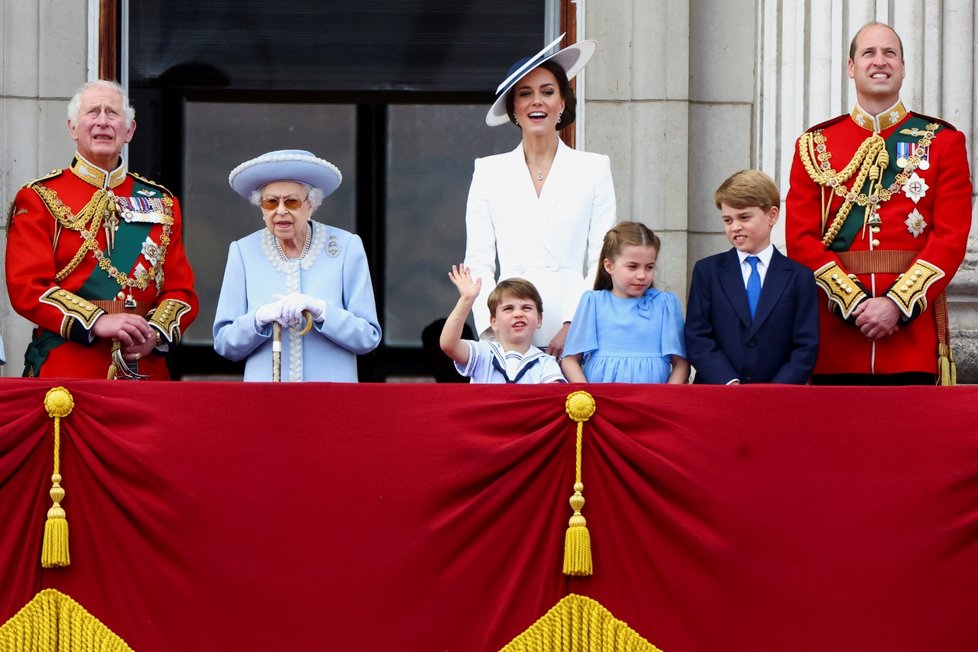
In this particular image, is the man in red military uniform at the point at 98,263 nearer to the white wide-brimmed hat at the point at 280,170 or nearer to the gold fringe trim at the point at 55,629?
the white wide-brimmed hat at the point at 280,170

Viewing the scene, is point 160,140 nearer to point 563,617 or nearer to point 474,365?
point 474,365

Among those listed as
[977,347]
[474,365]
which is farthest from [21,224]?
[977,347]

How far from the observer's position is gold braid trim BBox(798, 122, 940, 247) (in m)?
6.26

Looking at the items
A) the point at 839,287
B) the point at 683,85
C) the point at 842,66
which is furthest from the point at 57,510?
the point at 842,66

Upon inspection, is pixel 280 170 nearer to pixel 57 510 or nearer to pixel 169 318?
pixel 169 318

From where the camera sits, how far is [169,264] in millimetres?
6395

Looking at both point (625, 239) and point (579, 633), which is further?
point (625, 239)

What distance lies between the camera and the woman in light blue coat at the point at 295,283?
591 centimetres

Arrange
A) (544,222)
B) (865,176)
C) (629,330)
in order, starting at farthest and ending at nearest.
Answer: (544,222), (865,176), (629,330)

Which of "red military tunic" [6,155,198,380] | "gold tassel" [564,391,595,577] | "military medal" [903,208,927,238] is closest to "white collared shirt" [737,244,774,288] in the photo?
"military medal" [903,208,927,238]

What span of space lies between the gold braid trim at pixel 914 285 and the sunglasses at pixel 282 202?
2.06 metres

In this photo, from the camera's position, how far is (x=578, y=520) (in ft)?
17.1

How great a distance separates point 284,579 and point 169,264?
1612 mm

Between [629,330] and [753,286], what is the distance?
454 millimetres
